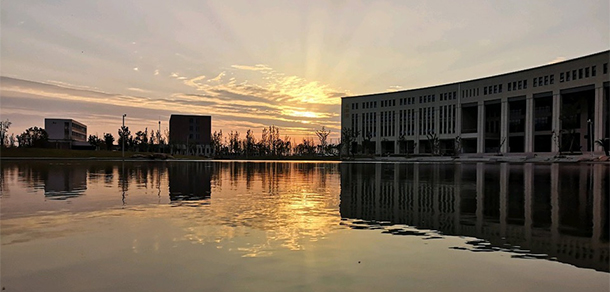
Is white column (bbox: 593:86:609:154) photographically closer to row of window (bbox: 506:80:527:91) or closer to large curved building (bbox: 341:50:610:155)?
large curved building (bbox: 341:50:610:155)

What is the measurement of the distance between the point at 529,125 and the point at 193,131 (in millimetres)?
106342

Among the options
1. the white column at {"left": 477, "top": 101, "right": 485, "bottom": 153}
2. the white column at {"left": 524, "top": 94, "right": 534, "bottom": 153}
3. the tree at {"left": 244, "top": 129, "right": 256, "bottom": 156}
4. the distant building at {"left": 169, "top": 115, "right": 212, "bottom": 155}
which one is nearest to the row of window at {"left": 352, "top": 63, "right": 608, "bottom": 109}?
the white column at {"left": 524, "top": 94, "right": 534, "bottom": 153}

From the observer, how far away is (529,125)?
89.1 m

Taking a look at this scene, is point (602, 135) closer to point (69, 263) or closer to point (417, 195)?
point (417, 195)

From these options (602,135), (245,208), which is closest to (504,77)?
(602,135)

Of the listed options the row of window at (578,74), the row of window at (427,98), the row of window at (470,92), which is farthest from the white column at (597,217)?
the row of window at (427,98)

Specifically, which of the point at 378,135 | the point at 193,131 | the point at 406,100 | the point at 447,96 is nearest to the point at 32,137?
the point at 193,131

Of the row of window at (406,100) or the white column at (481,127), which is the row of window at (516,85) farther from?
the row of window at (406,100)

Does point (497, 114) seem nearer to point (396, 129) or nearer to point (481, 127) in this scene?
point (481, 127)

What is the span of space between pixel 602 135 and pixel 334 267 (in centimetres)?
8715

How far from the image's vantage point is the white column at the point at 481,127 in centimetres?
10119

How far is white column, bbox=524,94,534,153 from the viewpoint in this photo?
8856cm

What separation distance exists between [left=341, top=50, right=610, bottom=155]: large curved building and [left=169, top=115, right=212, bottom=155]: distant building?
4962 cm

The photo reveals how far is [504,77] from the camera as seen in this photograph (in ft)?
310
